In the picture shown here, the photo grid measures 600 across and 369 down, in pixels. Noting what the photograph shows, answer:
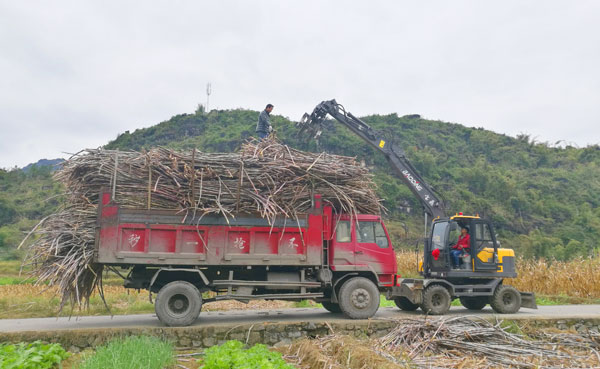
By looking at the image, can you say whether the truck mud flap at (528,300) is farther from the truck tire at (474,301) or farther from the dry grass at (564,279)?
the dry grass at (564,279)

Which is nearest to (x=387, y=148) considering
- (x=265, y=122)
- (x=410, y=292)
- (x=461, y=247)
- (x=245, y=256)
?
(x=461, y=247)

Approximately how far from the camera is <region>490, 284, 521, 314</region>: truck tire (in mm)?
11867

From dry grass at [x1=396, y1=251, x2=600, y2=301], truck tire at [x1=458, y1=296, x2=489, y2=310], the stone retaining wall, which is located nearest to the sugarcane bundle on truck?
the stone retaining wall

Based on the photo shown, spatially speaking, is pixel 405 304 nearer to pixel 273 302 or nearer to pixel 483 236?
pixel 483 236

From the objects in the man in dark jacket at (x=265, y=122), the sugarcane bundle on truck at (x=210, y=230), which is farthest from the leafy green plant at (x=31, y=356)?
the man in dark jacket at (x=265, y=122)

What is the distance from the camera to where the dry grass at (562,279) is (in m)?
17.2

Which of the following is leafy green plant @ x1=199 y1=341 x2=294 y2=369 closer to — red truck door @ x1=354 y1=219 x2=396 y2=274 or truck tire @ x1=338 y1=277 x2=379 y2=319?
truck tire @ x1=338 y1=277 x2=379 y2=319

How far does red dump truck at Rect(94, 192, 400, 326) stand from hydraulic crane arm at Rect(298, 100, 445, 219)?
470cm

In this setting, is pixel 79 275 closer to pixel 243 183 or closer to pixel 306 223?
pixel 243 183

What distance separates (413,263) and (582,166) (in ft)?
161

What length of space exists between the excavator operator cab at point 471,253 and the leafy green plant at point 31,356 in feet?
28.2

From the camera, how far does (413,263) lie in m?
20.5

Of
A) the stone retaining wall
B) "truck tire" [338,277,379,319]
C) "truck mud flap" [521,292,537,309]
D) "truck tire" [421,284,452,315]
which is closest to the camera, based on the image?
the stone retaining wall

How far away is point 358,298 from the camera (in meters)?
9.95
